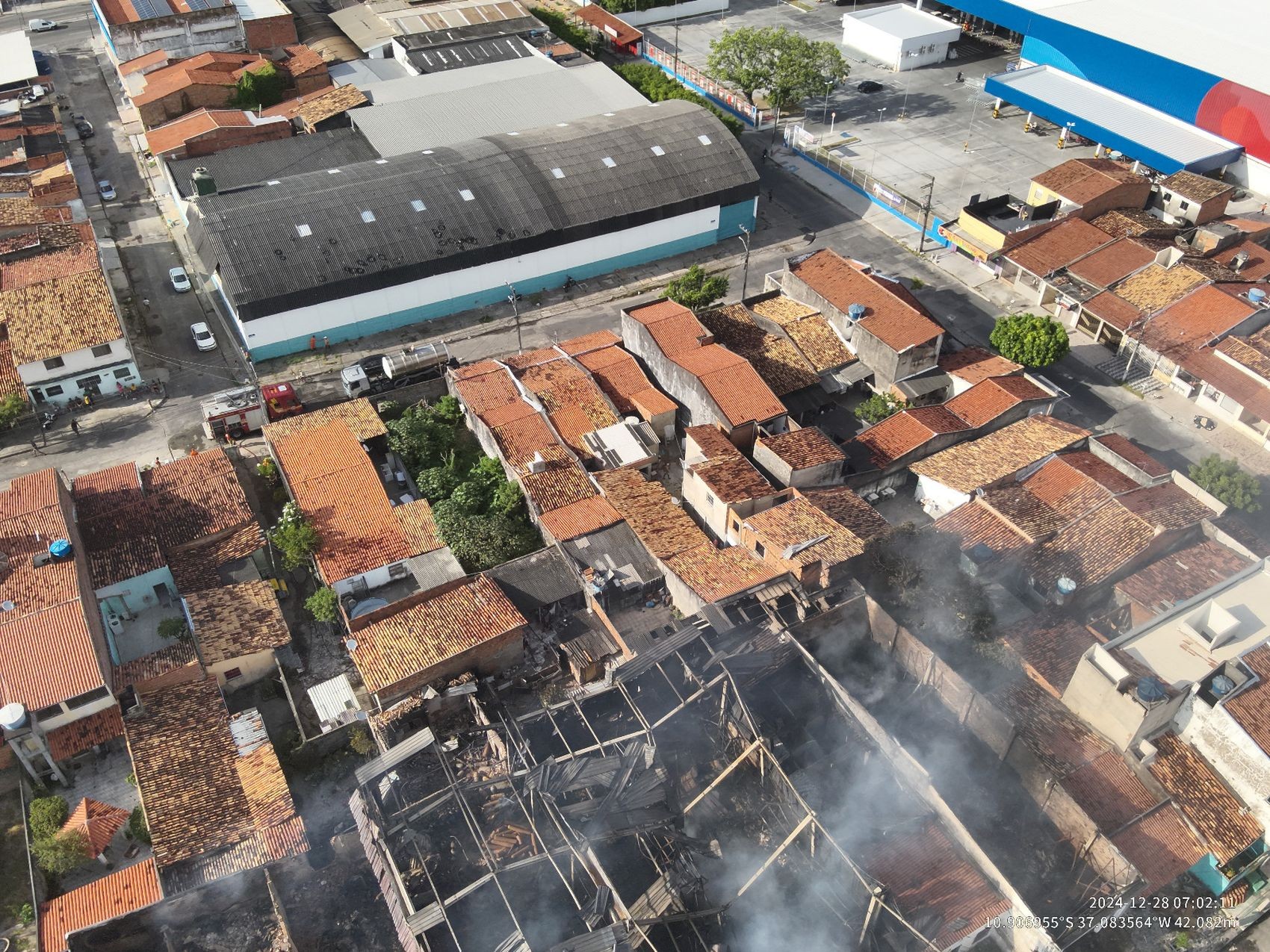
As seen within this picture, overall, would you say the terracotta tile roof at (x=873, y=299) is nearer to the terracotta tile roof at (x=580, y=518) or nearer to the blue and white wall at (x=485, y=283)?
the blue and white wall at (x=485, y=283)

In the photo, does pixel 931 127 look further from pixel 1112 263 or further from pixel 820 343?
pixel 820 343

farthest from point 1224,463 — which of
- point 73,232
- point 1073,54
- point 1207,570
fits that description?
Result: point 73,232

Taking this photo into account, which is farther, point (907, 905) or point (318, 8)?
point (318, 8)

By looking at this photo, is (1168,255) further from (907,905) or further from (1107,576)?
(907,905)

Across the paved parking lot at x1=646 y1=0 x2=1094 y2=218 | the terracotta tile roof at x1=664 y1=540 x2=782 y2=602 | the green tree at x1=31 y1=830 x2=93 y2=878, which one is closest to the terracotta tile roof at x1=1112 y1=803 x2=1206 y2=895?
the terracotta tile roof at x1=664 y1=540 x2=782 y2=602

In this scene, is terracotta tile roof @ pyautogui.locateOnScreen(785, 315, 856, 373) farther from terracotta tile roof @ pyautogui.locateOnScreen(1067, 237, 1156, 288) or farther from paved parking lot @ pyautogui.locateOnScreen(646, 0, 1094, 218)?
paved parking lot @ pyautogui.locateOnScreen(646, 0, 1094, 218)

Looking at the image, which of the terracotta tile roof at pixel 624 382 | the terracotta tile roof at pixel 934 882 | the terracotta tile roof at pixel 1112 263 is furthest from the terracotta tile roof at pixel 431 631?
the terracotta tile roof at pixel 1112 263
